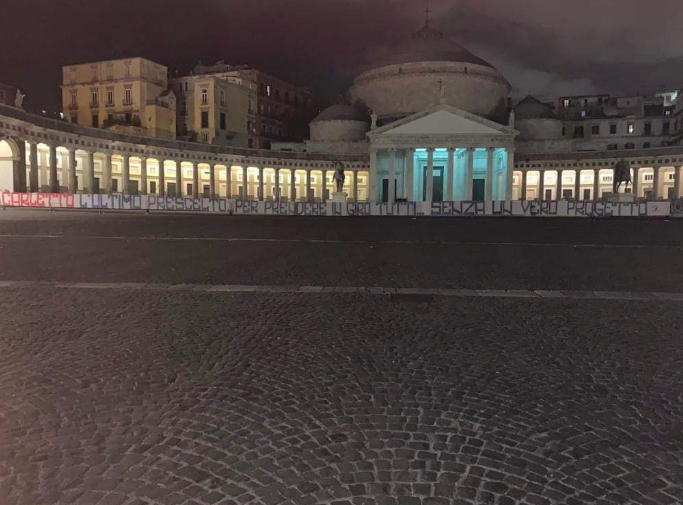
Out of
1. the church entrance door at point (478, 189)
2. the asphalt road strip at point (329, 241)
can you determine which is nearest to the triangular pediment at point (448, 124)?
the church entrance door at point (478, 189)

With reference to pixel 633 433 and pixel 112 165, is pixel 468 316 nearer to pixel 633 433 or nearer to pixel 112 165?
pixel 633 433

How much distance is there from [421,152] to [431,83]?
10.2m

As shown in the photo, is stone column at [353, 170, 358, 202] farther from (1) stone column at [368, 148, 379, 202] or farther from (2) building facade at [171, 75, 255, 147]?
(2) building facade at [171, 75, 255, 147]

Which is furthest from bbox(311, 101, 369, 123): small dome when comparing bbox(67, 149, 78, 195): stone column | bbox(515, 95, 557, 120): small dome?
bbox(67, 149, 78, 195): stone column

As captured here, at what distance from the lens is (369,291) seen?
8781 millimetres

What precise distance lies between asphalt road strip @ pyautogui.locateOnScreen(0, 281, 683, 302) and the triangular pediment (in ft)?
176

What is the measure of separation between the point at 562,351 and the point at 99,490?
13.9 ft

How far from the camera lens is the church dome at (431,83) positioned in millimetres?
70500

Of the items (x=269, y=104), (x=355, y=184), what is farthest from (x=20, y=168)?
(x=269, y=104)

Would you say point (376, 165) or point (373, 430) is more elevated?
point (376, 165)

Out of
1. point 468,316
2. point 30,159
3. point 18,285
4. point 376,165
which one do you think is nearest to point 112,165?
point 30,159

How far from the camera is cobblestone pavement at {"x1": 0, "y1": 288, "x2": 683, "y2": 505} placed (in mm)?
2979

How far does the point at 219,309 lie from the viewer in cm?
739

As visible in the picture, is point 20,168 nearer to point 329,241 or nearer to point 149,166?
point 149,166
